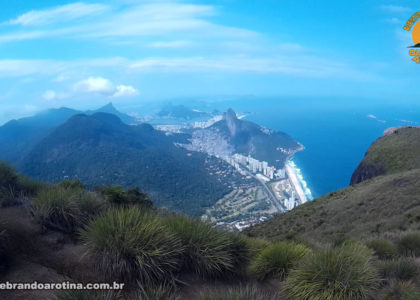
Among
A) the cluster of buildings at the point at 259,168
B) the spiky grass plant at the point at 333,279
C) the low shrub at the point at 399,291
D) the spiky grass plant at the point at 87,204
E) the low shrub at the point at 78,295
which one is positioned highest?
the spiky grass plant at the point at 87,204

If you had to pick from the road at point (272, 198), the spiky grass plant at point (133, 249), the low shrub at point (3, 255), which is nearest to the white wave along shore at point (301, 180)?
the road at point (272, 198)

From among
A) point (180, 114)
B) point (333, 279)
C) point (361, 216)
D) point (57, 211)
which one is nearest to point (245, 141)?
point (180, 114)

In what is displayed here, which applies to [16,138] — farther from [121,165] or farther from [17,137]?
[121,165]

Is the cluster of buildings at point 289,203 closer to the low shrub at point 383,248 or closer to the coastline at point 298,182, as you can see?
the coastline at point 298,182

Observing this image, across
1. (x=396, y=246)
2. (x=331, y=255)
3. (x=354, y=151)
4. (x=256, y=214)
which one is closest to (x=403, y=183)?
(x=396, y=246)

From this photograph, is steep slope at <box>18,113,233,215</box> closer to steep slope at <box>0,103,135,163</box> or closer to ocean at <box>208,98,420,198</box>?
steep slope at <box>0,103,135,163</box>

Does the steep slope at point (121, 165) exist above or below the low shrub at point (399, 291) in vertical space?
below

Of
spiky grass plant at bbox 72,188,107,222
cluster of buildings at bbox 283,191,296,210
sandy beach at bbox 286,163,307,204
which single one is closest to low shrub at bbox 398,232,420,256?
spiky grass plant at bbox 72,188,107,222

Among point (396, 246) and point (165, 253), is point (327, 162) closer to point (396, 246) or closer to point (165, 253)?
point (396, 246)
